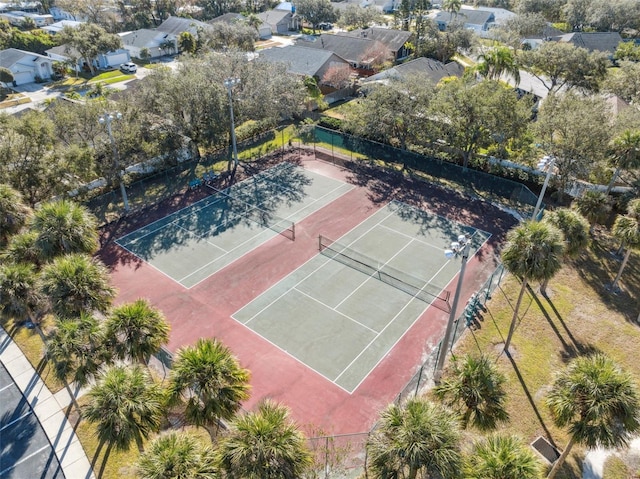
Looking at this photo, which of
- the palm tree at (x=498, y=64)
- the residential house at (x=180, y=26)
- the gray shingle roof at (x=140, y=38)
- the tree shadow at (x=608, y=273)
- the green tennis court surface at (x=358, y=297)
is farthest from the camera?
the residential house at (x=180, y=26)

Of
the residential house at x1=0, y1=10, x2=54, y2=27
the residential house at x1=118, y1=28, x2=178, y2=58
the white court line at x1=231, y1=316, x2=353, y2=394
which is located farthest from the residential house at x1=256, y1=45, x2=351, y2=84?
the residential house at x1=0, y1=10, x2=54, y2=27

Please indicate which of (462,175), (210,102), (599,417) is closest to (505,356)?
(599,417)

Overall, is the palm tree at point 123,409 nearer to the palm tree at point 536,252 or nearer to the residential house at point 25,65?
the palm tree at point 536,252

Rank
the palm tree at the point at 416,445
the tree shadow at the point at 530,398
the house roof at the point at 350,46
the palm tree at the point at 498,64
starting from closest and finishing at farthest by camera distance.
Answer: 1. the palm tree at the point at 416,445
2. the tree shadow at the point at 530,398
3. the palm tree at the point at 498,64
4. the house roof at the point at 350,46

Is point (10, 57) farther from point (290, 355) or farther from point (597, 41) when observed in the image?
point (597, 41)

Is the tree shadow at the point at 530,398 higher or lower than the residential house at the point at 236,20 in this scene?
higher

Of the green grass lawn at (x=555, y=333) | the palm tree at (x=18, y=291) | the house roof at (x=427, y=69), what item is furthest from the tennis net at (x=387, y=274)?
the house roof at (x=427, y=69)
